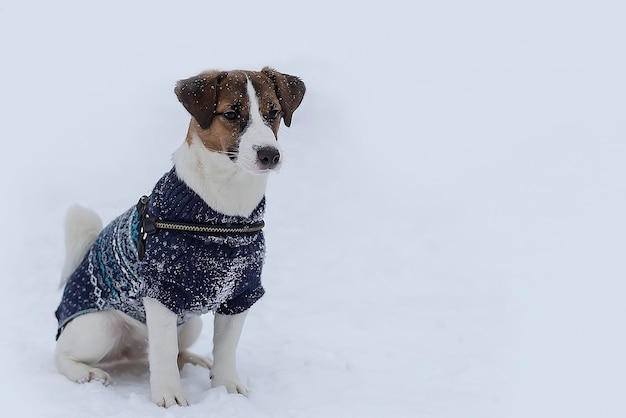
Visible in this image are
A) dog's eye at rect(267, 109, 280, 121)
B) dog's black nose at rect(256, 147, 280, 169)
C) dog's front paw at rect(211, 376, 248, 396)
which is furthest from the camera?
dog's front paw at rect(211, 376, 248, 396)

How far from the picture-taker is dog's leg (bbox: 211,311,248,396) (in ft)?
14.2

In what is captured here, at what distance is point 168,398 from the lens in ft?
13.2

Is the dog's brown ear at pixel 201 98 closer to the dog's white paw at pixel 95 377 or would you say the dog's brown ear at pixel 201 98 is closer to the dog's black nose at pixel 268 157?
the dog's black nose at pixel 268 157

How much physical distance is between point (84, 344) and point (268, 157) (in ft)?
5.08

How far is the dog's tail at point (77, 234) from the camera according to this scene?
4.67 meters

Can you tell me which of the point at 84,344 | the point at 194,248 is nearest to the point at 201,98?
the point at 194,248

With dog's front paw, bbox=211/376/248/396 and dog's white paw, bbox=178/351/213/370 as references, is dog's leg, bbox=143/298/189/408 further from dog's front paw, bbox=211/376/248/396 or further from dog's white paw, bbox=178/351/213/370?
dog's white paw, bbox=178/351/213/370

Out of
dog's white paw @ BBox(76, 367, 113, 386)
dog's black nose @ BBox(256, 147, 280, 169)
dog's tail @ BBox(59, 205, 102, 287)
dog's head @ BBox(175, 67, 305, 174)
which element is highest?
dog's head @ BBox(175, 67, 305, 174)

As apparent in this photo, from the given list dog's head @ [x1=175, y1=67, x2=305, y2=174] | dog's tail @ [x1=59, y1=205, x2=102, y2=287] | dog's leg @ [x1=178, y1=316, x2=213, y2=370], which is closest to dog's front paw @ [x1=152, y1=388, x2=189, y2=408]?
dog's leg @ [x1=178, y1=316, x2=213, y2=370]

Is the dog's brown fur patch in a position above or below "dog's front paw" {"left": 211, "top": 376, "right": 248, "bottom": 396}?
above

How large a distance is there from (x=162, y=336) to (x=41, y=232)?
155 inches

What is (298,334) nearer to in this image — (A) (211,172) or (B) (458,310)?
(B) (458,310)

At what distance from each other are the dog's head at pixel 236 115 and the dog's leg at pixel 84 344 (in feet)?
3.80

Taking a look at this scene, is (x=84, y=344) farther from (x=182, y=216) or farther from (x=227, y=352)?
(x=182, y=216)
